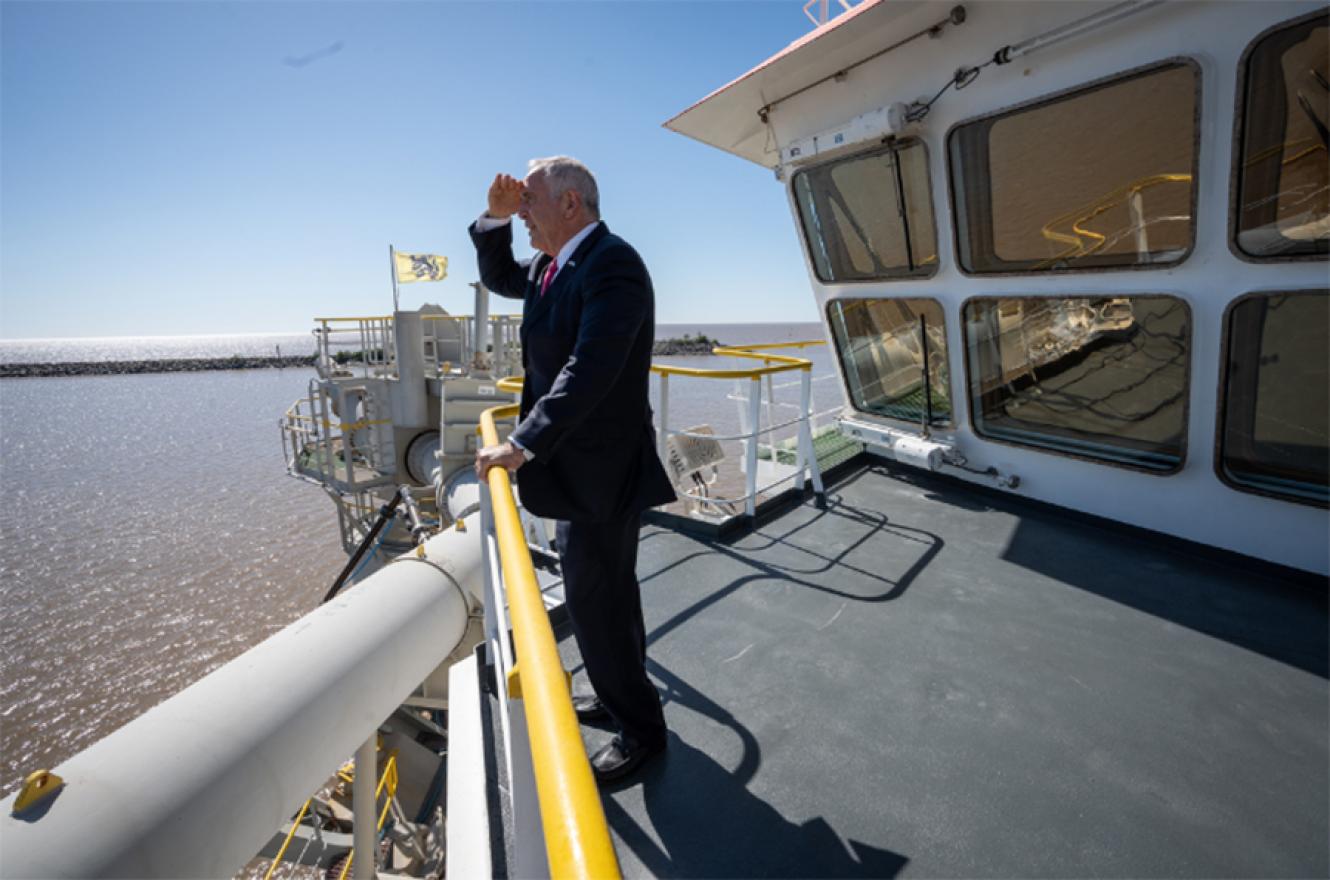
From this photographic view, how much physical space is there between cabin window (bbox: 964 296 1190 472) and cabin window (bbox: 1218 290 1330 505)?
0.71 feet

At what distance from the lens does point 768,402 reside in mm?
5422

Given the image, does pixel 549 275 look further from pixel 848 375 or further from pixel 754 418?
pixel 848 375

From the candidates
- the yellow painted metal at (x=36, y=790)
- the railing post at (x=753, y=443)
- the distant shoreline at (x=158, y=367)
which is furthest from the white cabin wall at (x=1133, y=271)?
the distant shoreline at (x=158, y=367)

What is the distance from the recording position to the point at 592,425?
1679 mm

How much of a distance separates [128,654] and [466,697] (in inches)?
512

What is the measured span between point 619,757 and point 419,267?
16.7 metres

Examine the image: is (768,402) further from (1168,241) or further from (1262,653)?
(1262,653)

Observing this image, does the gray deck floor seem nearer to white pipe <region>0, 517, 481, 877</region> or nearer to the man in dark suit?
the man in dark suit

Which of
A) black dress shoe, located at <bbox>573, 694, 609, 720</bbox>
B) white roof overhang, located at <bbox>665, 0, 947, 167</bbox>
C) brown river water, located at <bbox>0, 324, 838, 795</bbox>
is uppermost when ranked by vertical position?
white roof overhang, located at <bbox>665, 0, 947, 167</bbox>

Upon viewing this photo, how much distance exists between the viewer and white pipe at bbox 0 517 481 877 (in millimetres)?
2074

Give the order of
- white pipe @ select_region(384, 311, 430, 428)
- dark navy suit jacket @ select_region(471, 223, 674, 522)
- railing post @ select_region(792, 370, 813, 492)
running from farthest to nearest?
white pipe @ select_region(384, 311, 430, 428), railing post @ select_region(792, 370, 813, 492), dark navy suit jacket @ select_region(471, 223, 674, 522)

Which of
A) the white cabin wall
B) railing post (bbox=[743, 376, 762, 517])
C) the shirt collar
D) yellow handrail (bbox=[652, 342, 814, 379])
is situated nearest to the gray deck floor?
the white cabin wall

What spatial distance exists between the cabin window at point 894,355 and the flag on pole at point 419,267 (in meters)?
13.8

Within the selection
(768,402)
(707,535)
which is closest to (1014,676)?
(707,535)
